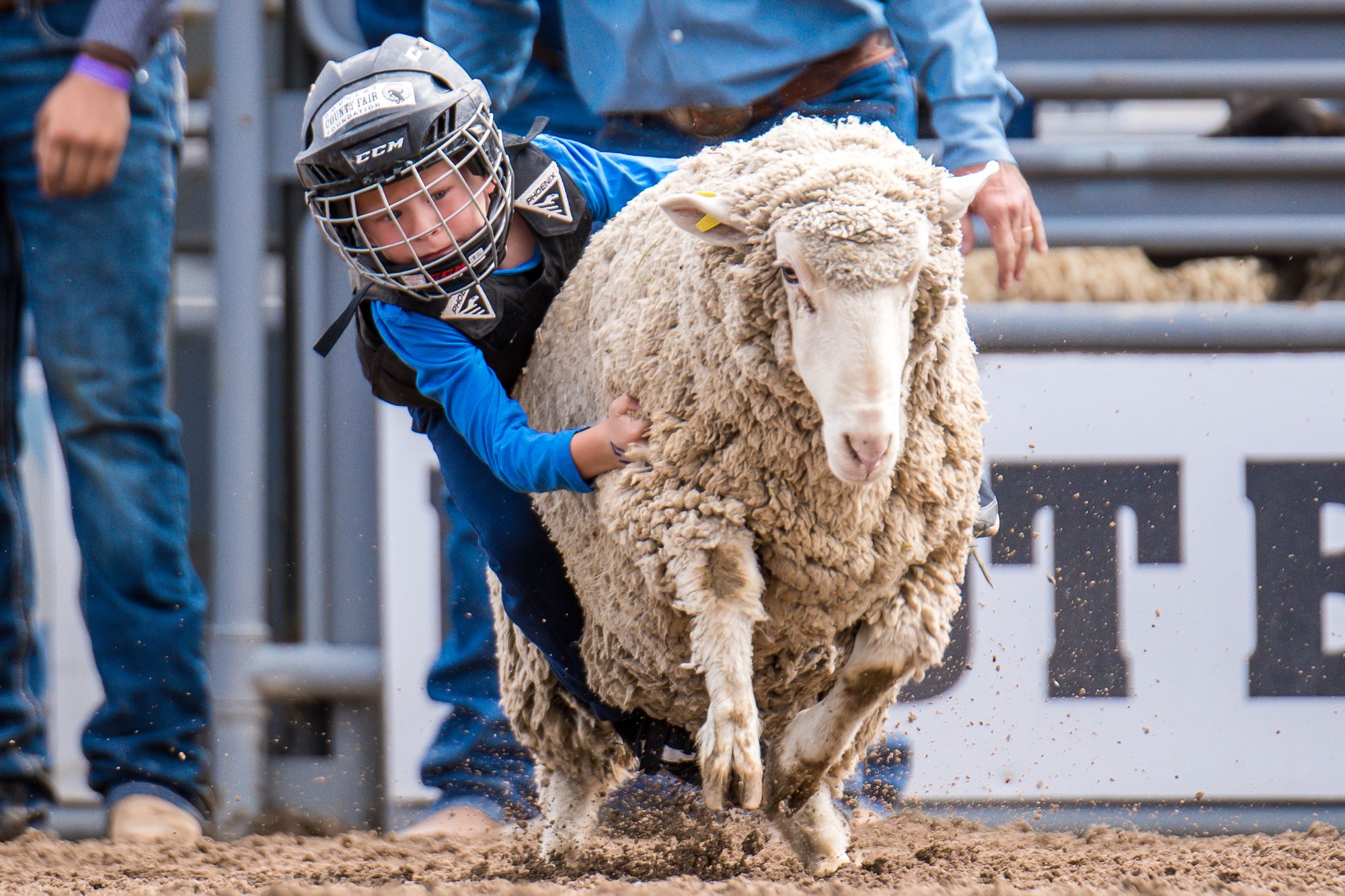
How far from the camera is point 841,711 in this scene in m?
2.07

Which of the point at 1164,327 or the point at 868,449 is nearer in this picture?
the point at 868,449

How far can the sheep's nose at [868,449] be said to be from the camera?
1723 millimetres

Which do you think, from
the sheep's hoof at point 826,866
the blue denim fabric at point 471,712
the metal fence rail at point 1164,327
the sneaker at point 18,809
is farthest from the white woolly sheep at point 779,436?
the sneaker at point 18,809

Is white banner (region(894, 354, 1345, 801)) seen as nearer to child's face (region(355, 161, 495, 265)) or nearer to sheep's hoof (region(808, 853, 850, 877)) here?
sheep's hoof (region(808, 853, 850, 877))

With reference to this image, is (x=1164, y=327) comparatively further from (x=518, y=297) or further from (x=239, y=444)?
(x=239, y=444)

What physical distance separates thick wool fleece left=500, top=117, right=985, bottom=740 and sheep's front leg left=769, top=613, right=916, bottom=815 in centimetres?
3

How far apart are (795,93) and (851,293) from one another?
1100 mm

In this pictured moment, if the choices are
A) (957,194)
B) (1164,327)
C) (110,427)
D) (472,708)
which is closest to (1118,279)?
(1164,327)

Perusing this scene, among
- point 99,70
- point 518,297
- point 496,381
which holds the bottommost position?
point 496,381

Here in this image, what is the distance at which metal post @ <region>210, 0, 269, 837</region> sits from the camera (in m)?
3.50

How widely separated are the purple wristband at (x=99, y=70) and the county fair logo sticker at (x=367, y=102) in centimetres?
131

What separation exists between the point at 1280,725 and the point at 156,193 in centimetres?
292

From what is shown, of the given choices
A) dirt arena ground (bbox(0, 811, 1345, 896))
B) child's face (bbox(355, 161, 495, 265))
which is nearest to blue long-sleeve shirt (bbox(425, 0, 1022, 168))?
child's face (bbox(355, 161, 495, 265))

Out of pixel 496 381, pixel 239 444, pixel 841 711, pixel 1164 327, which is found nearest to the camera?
pixel 841 711
